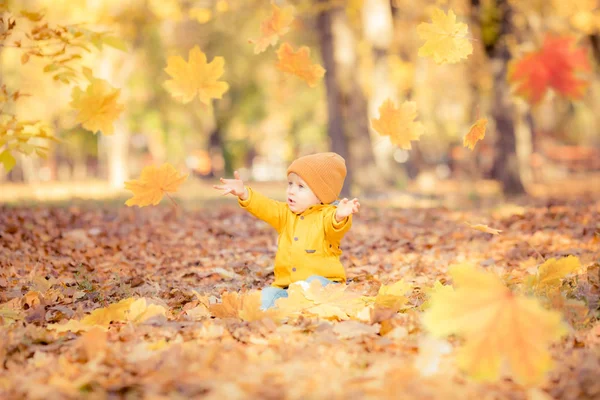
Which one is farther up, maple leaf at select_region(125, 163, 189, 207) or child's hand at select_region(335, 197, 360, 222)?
maple leaf at select_region(125, 163, 189, 207)

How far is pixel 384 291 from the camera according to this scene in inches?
148

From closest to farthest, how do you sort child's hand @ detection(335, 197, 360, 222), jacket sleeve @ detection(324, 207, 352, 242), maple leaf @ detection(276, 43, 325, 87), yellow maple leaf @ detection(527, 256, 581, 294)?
yellow maple leaf @ detection(527, 256, 581, 294) → child's hand @ detection(335, 197, 360, 222) → jacket sleeve @ detection(324, 207, 352, 242) → maple leaf @ detection(276, 43, 325, 87)

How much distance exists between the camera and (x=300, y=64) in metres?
4.85

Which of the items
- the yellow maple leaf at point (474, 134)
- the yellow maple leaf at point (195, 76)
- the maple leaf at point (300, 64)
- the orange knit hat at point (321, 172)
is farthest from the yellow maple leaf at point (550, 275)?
the yellow maple leaf at point (195, 76)

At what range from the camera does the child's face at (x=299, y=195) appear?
410 cm

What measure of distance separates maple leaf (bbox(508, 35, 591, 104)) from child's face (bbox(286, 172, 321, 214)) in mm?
11148

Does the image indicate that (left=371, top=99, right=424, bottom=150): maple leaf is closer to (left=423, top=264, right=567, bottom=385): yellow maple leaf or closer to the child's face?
the child's face

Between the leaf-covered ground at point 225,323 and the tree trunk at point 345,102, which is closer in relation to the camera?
the leaf-covered ground at point 225,323

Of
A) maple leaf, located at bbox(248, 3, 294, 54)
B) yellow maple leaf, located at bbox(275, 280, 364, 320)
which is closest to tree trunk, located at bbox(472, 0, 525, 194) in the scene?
maple leaf, located at bbox(248, 3, 294, 54)

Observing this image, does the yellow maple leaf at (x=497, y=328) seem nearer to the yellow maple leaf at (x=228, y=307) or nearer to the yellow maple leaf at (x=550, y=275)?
the yellow maple leaf at (x=550, y=275)

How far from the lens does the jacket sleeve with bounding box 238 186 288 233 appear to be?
4.13 m

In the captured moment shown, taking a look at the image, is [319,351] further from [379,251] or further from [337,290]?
[379,251]

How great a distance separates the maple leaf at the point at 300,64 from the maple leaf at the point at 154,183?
1.28m

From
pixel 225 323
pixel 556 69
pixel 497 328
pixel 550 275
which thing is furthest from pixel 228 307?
pixel 556 69
